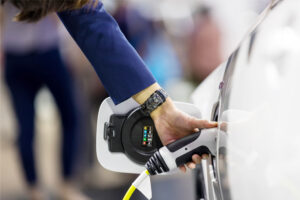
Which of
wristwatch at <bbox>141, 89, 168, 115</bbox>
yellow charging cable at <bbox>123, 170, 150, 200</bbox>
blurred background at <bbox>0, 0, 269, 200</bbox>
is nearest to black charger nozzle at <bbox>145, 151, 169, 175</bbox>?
yellow charging cable at <bbox>123, 170, 150, 200</bbox>

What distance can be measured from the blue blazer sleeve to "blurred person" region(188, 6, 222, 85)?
6.09 ft

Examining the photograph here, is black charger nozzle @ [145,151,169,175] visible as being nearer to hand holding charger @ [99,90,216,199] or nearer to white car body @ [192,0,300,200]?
hand holding charger @ [99,90,216,199]

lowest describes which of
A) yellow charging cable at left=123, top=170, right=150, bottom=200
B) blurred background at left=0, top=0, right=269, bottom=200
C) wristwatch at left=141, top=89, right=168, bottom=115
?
blurred background at left=0, top=0, right=269, bottom=200

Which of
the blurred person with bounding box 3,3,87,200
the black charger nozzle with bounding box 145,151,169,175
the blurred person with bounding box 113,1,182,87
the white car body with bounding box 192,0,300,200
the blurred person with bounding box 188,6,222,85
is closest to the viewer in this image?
the white car body with bounding box 192,0,300,200

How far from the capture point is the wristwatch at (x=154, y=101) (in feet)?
3.41

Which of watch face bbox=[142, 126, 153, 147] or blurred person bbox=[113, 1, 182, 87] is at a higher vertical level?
watch face bbox=[142, 126, 153, 147]

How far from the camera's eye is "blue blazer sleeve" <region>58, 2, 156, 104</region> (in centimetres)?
101

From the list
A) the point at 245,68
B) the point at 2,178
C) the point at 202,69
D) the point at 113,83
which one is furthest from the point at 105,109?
the point at 2,178

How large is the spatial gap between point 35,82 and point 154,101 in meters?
1.36

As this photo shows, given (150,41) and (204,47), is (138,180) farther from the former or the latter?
(204,47)

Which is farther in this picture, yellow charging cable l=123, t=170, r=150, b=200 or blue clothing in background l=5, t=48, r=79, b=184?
blue clothing in background l=5, t=48, r=79, b=184

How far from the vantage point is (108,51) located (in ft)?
3.31

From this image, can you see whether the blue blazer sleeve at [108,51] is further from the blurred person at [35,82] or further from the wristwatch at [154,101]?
the blurred person at [35,82]

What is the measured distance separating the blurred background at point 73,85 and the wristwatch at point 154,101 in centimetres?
96
